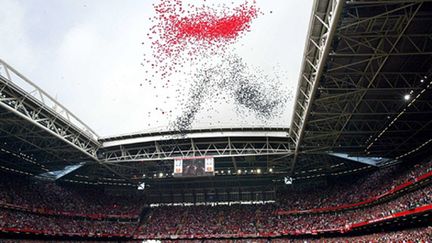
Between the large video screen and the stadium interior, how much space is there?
0.12 meters

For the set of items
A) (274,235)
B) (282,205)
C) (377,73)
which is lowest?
(274,235)

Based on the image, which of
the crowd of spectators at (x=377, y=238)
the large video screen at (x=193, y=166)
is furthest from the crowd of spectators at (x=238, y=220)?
the large video screen at (x=193, y=166)

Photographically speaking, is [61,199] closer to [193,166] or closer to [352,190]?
[193,166]

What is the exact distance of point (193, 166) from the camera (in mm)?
35312

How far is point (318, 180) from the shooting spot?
50.8 metres

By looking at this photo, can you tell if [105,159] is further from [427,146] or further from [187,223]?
[427,146]

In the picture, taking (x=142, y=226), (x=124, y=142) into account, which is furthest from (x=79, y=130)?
(x=142, y=226)

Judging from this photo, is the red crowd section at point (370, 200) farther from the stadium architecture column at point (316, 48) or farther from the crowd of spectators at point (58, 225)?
the crowd of spectators at point (58, 225)

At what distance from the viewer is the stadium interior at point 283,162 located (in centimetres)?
2073

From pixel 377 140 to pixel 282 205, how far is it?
69.6ft

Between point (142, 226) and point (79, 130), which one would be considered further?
point (142, 226)

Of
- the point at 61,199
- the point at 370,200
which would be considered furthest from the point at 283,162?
the point at 61,199

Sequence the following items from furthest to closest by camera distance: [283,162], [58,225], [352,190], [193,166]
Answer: [352,190], [58,225], [283,162], [193,166]

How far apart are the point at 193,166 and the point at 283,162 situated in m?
12.8
